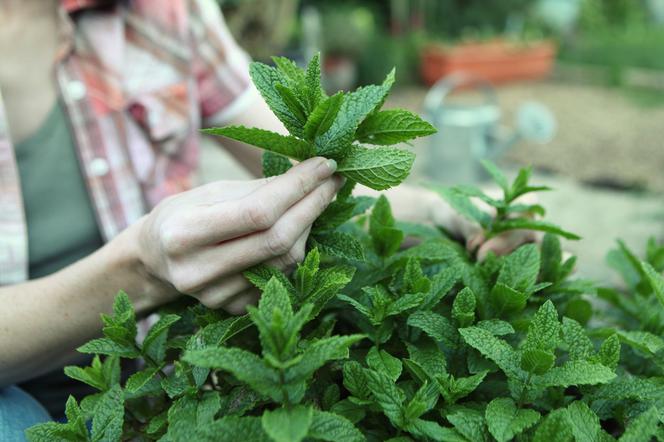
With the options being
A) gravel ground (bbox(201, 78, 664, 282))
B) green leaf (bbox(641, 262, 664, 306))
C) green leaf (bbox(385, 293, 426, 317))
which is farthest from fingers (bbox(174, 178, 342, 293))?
gravel ground (bbox(201, 78, 664, 282))

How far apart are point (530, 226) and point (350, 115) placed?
11.2 inches

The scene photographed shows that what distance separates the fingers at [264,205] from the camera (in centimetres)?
68

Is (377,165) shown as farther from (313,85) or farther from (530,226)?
(530,226)

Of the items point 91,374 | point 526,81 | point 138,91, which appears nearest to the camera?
point 91,374

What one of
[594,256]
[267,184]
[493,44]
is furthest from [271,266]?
[493,44]

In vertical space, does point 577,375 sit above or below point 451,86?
above

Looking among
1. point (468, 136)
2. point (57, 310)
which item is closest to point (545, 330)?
point (57, 310)

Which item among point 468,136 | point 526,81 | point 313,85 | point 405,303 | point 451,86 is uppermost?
point 313,85

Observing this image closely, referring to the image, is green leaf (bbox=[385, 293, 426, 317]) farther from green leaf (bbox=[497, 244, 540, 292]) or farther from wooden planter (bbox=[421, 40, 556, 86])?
wooden planter (bbox=[421, 40, 556, 86])

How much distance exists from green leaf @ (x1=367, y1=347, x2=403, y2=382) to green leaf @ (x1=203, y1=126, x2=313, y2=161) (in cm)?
21

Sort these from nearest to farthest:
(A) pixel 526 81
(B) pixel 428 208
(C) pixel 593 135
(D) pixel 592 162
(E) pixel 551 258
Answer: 1. (E) pixel 551 258
2. (B) pixel 428 208
3. (D) pixel 592 162
4. (C) pixel 593 135
5. (A) pixel 526 81

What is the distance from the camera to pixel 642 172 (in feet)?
14.1

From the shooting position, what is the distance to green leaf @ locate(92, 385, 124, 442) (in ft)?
2.15

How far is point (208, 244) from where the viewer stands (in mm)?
705
